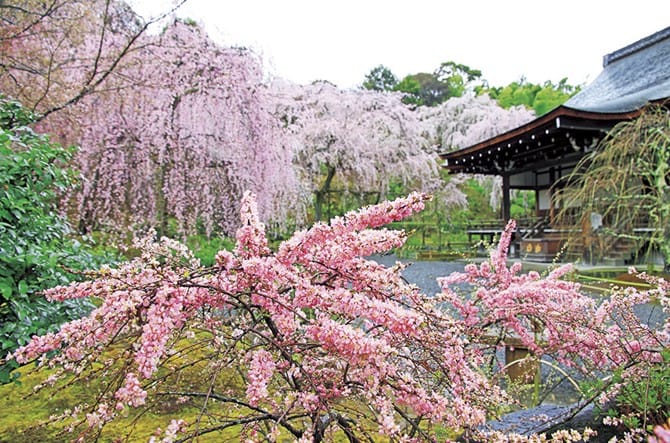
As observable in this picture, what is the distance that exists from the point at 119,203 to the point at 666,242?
6.62 m

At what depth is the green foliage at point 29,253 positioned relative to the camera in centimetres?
155

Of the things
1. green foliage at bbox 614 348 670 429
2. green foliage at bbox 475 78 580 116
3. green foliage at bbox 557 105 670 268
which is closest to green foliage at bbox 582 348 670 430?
green foliage at bbox 614 348 670 429

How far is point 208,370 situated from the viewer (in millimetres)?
1399

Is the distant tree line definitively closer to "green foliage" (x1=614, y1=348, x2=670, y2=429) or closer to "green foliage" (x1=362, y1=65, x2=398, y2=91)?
"green foliage" (x1=362, y1=65, x2=398, y2=91)

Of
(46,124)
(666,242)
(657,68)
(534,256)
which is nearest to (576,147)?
(534,256)

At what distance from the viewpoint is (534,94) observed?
→ 83.4 feet

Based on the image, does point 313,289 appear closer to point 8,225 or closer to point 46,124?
point 8,225

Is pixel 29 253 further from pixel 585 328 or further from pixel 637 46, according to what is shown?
pixel 637 46

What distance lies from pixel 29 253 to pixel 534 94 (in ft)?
92.3

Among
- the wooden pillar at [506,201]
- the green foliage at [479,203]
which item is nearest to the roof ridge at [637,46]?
the green foliage at [479,203]

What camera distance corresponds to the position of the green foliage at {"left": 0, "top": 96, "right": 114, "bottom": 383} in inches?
60.9

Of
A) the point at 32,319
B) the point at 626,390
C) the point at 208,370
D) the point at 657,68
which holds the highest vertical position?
the point at 657,68

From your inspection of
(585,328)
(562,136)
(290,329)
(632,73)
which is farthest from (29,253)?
(632,73)

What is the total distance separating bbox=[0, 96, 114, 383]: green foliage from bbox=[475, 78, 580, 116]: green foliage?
22758 mm
